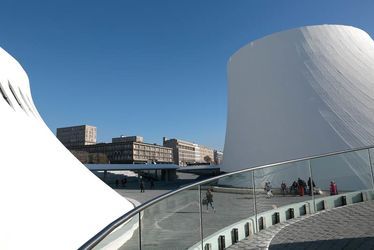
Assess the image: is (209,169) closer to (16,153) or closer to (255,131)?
(255,131)

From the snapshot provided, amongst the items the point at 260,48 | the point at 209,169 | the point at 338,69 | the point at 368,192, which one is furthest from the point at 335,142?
the point at 209,169

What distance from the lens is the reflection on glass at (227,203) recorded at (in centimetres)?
467

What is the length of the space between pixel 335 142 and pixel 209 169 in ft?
98.4

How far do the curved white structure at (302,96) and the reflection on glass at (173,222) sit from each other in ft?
60.5

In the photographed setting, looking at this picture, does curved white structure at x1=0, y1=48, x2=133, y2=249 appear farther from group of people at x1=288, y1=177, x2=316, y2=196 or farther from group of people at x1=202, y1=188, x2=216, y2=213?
group of people at x1=288, y1=177, x2=316, y2=196

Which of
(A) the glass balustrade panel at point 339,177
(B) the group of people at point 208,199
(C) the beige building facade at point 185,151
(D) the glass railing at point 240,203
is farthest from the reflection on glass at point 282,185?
(C) the beige building facade at point 185,151

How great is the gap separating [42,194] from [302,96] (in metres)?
19.1

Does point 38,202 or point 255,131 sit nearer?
point 38,202

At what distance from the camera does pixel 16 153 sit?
8.62 meters

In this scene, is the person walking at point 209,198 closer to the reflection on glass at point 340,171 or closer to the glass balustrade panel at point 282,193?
the glass balustrade panel at point 282,193

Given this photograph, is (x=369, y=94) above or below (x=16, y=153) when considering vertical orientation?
above

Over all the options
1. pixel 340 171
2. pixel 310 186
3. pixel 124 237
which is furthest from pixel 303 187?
pixel 124 237

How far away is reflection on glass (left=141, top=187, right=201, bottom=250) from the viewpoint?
3365 mm

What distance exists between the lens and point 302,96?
22391mm
